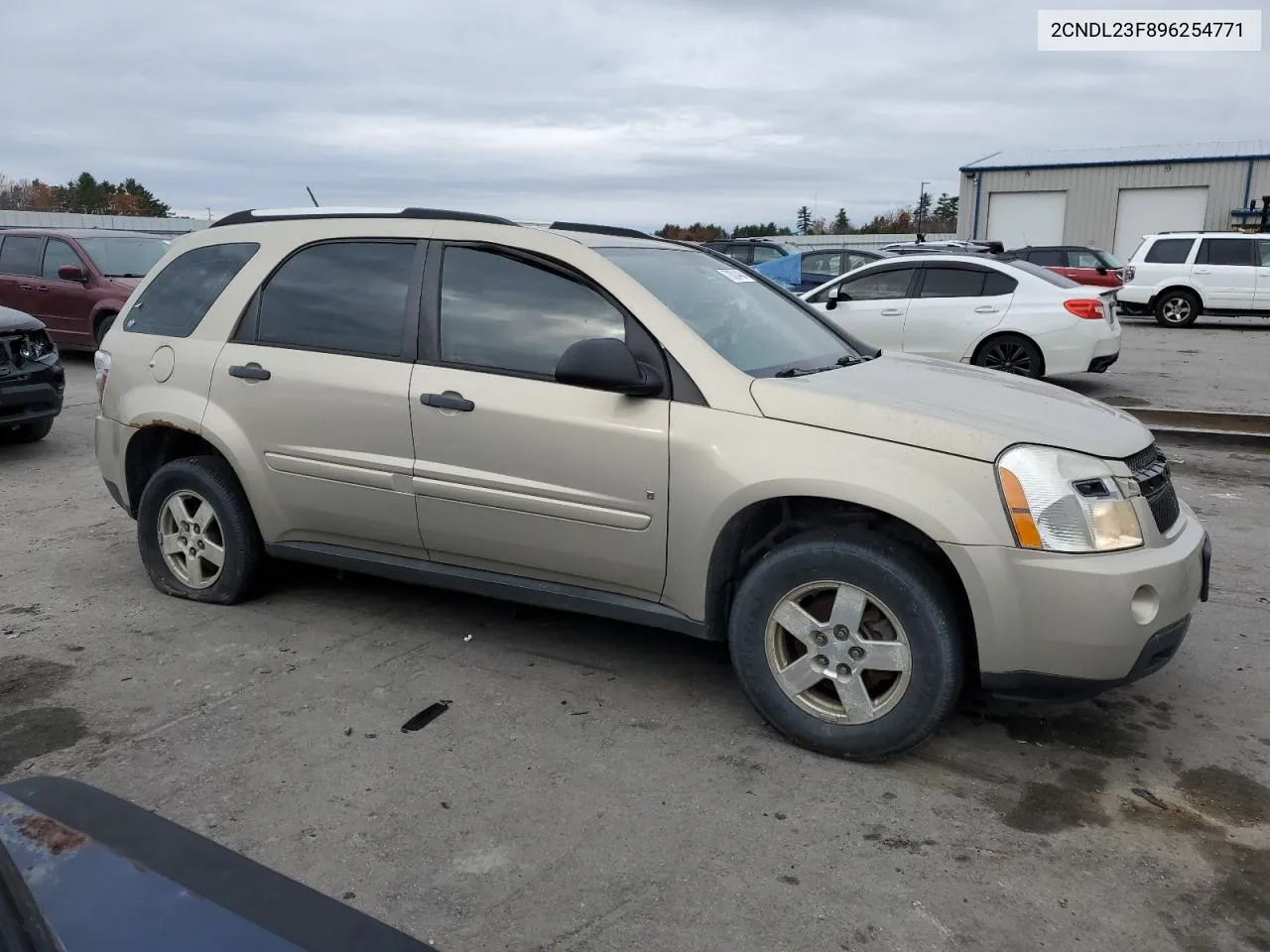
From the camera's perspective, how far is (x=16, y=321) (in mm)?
8539

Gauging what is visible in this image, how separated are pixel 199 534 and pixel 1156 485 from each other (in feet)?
13.3

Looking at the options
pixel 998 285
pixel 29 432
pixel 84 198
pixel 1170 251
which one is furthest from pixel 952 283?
pixel 84 198

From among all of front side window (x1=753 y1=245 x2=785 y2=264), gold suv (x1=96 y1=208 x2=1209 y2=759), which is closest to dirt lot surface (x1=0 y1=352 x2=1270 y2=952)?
gold suv (x1=96 y1=208 x2=1209 y2=759)

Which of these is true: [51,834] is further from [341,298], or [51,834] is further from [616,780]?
[341,298]

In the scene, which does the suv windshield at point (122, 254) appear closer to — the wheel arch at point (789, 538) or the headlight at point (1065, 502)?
the wheel arch at point (789, 538)

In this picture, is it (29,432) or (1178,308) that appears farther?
(1178,308)

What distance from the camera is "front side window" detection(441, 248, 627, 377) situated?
4012 millimetres

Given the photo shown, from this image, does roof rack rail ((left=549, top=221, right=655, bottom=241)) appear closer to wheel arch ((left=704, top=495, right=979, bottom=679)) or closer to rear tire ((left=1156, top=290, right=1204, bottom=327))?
wheel arch ((left=704, top=495, right=979, bottom=679))

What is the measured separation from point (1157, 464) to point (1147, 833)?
127 cm

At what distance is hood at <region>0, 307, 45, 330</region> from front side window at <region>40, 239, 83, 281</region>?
5751mm

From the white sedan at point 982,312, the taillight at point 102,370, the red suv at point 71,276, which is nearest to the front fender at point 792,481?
the taillight at point 102,370

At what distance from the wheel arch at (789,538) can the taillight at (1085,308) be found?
8332 mm

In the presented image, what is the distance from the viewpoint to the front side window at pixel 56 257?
13883 millimetres

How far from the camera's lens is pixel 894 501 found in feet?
11.0
